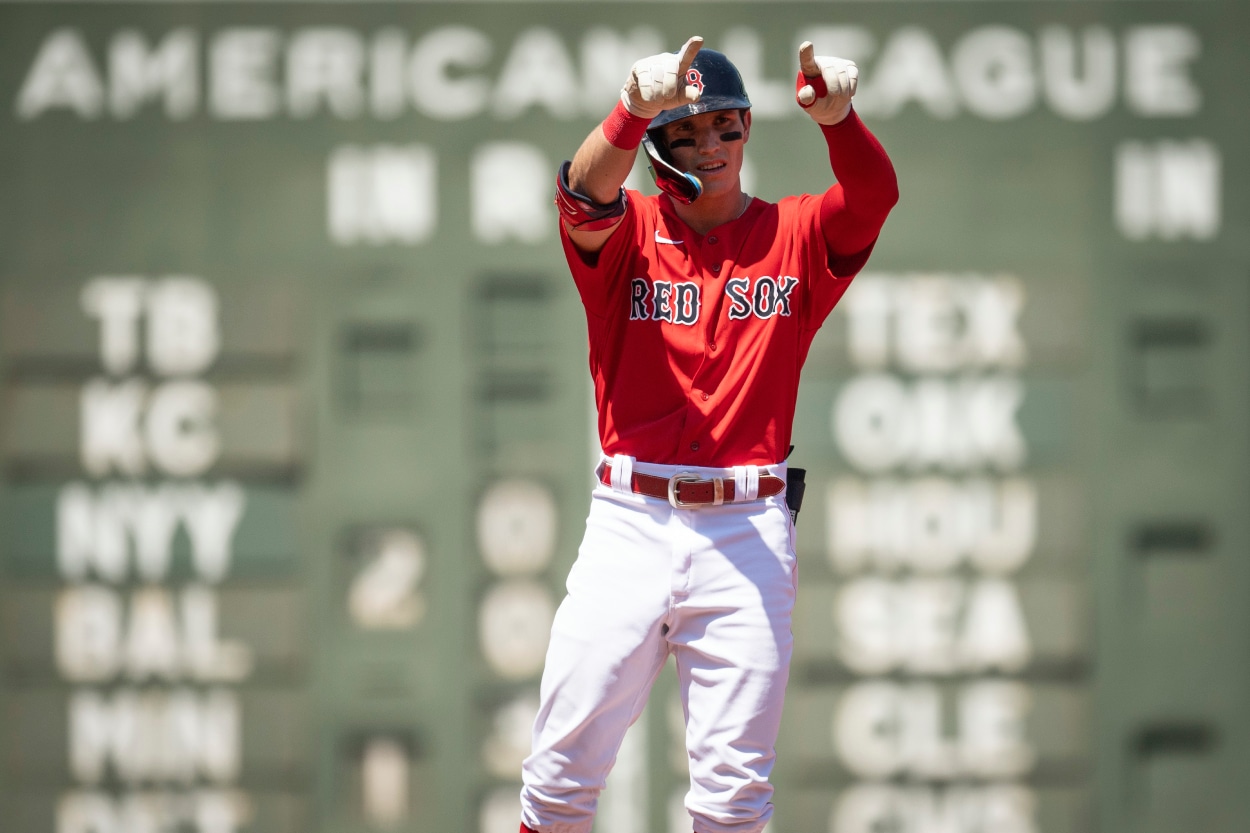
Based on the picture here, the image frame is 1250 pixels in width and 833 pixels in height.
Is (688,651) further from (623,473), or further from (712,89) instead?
(712,89)

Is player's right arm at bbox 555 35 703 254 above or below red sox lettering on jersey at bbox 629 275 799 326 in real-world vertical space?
above

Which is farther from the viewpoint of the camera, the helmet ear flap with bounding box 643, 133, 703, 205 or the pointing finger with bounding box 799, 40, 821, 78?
the helmet ear flap with bounding box 643, 133, 703, 205

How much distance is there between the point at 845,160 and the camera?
1.94 metres

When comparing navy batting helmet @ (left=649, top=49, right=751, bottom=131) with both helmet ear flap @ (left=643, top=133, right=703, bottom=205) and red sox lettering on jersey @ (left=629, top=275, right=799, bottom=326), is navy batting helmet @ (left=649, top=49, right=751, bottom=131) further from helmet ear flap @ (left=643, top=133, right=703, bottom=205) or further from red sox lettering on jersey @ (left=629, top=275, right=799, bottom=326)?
red sox lettering on jersey @ (left=629, top=275, right=799, bottom=326)

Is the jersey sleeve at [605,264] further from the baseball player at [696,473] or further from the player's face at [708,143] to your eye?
the player's face at [708,143]

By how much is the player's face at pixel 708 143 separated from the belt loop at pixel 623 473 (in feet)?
1.50

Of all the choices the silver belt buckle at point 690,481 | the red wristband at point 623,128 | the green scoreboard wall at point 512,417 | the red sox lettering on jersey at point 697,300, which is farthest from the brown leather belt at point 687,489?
the green scoreboard wall at point 512,417

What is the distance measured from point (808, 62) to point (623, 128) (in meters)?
0.28

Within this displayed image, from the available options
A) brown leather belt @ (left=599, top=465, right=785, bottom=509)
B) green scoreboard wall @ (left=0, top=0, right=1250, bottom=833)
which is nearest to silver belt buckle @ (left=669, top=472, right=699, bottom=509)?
brown leather belt @ (left=599, top=465, right=785, bottom=509)

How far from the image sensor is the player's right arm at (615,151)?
178cm

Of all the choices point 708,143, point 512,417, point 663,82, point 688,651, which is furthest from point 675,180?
point 512,417

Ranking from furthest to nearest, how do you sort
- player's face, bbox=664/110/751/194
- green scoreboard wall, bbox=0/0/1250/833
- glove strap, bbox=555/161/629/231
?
green scoreboard wall, bbox=0/0/1250/833 → player's face, bbox=664/110/751/194 → glove strap, bbox=555/161/629/231

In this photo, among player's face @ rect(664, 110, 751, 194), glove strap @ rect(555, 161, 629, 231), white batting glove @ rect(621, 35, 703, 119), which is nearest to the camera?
white batting glove @ rect(621, 35, 703, 119)

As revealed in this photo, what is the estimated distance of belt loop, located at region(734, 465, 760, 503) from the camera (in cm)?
203
